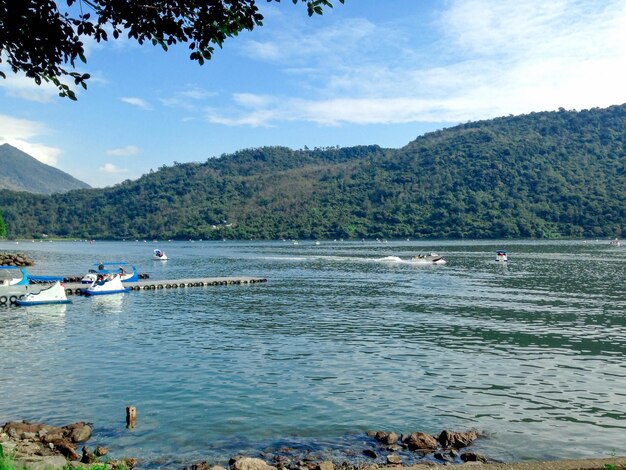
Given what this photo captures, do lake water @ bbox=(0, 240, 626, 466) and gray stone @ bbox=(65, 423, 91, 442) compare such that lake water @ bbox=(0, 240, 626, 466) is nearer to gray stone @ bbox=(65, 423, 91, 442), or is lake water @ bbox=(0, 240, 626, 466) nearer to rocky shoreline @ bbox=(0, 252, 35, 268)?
gray stone @ bbox=(65, 423, 91, 442)

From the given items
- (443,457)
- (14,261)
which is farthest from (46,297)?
(14,261)

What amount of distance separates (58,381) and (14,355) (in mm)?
7027

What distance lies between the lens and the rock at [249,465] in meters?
14.6

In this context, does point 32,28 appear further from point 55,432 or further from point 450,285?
point 450,285

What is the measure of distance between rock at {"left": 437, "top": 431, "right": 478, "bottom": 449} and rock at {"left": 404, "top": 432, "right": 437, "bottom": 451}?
291 mm

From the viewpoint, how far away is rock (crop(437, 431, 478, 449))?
1739cm

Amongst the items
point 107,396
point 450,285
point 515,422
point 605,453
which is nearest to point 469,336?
point 515,422

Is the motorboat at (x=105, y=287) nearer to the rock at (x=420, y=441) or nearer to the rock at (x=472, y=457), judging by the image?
the rock at (x=420, y=441)

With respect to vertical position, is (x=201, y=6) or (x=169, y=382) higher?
(x=201, y=6)

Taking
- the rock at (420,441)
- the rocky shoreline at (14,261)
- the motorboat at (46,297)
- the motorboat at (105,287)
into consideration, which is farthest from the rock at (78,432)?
the rocky shoreline at (14,261)

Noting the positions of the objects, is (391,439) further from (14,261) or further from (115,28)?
(14,261)

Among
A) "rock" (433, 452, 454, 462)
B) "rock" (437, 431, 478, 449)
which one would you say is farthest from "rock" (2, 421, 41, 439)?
"rock" (437, 431, 478, 449)

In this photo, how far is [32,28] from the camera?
421 inches

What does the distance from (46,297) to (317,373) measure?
3679 cm
